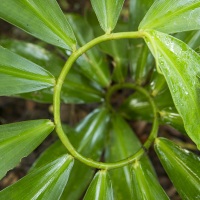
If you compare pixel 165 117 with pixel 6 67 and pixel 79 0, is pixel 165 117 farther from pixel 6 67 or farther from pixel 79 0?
pixel 79 0

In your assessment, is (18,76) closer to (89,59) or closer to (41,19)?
(41,19)

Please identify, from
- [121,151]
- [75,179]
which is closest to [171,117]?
[121,151]

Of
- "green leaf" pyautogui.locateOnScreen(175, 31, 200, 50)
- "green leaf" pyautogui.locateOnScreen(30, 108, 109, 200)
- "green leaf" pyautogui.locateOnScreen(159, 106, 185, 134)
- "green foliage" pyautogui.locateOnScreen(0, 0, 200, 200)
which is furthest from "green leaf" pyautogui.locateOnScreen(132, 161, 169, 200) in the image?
"green leaf" pyautogui.locateOnScreen(175, 31, 200, 50)

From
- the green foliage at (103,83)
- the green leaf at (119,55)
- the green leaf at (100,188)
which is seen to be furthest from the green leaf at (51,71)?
the green leaf at (100,188)

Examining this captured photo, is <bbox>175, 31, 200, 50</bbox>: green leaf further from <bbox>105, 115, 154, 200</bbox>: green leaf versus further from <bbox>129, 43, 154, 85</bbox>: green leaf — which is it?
<bbox>105, 115, 154, 200</bbox>: green leaf

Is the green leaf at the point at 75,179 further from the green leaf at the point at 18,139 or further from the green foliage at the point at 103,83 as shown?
the green leaf at the point at 18,139

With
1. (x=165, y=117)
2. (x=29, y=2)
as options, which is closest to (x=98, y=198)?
(x=165, y=117)
